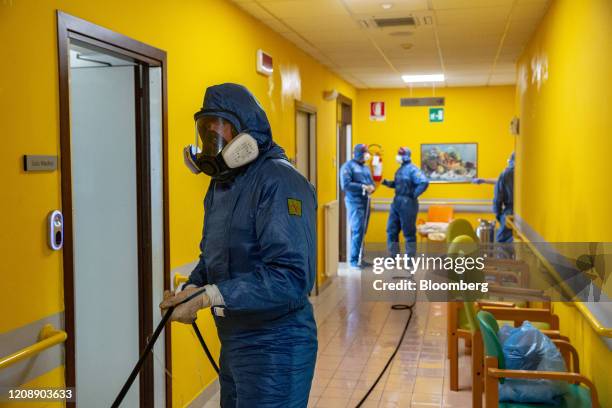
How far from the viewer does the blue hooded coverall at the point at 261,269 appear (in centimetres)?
213

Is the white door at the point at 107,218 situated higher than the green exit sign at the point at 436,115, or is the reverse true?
the green exit sign at the point at 436,115

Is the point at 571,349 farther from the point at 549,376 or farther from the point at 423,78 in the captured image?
the point at 423,78

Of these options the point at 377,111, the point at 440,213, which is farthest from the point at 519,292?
the point at 440,213

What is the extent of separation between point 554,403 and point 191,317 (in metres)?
1.83

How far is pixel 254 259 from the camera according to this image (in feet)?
7.39

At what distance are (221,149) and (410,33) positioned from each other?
4184 millimetres

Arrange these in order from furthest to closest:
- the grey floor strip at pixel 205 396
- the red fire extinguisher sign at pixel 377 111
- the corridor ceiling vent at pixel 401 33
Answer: the red fire extinguisher sign at pixel 377 111
the corridor ceiling vent at pixel 401 33
the grey floor strip at pixel 205 396

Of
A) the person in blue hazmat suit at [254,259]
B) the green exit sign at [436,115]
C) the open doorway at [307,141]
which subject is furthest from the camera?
the green exit sign at [436,115]

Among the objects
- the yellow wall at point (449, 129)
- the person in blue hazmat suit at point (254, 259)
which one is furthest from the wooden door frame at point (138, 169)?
the yellow wall at point (449, 129)

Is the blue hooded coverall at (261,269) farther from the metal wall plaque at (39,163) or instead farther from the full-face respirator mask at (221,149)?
the metal wall plaque at (39,163)

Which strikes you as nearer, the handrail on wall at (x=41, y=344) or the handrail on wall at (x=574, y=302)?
the handrail on wall at (x=41, y=344)

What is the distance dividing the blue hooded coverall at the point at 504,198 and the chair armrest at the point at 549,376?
5.62 metres

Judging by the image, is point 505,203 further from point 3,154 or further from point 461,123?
point 3,154

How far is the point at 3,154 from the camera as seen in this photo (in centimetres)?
238
